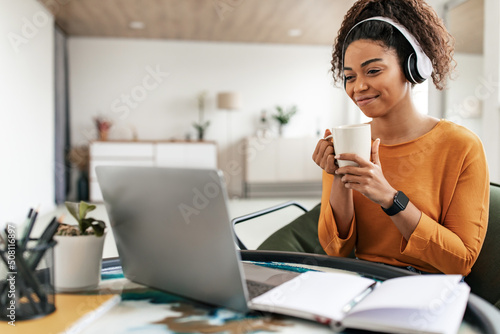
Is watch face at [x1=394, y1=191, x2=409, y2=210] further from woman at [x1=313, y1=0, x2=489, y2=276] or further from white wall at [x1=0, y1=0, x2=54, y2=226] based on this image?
white wall at [x1=0, y1=0, x2=54, y2=226]

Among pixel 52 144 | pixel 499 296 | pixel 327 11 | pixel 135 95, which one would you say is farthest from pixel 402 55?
pixel 135 95

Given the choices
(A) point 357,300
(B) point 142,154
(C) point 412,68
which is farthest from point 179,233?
(B) point 142,154

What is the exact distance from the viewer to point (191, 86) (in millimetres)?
7133

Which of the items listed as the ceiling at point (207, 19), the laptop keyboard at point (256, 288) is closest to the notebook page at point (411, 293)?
the laptop keyboard at point (256, 288)

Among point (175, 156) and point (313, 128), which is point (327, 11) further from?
point (175, 156)

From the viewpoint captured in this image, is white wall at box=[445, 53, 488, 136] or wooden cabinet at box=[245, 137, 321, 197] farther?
wooden cabinet at box=[245, 137, 321, 197]

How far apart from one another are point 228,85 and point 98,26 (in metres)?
2.20

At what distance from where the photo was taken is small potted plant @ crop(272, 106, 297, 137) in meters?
7.12

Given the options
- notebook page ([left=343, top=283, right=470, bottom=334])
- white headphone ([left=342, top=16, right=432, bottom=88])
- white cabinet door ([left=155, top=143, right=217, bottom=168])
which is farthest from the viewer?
white cabinet door ([left=155, top=143, right=217, bottom=168])

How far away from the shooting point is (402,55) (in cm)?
→ 105

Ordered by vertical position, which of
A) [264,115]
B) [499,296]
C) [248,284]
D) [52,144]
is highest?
[264,115]

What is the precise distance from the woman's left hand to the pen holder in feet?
1.82

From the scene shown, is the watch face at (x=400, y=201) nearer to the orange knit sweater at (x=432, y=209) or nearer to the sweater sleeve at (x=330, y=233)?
the orange knit sweater at (x=432, y=209)

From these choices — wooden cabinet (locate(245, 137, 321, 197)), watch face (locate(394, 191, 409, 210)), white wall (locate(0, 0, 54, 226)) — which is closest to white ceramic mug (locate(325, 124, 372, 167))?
watch face (locate(394, 191, 409, 210))
